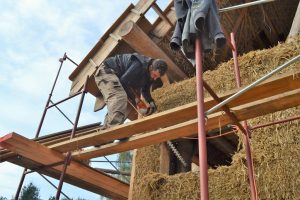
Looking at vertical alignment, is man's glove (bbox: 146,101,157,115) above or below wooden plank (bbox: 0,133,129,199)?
above

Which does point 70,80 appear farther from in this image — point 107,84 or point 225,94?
point 225,94

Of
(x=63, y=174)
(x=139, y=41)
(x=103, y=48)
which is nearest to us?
(x=63, y=174)

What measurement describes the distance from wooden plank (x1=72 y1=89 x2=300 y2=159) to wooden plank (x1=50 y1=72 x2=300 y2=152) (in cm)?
6

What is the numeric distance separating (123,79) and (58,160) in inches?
55.5

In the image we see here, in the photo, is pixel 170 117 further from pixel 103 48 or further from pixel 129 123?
pixel 103 48

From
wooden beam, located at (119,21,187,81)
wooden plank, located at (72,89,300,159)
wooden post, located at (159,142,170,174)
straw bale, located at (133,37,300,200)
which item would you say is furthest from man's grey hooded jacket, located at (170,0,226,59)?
wooden post, located at (159,142,170,174)

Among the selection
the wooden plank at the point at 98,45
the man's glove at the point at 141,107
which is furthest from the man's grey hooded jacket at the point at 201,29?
the wooden plank at the point at 98,45

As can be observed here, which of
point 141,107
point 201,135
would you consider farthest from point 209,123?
point 141,107

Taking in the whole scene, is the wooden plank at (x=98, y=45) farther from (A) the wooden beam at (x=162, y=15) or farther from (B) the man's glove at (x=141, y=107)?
(B) the man's glove at (x=141, y=107)

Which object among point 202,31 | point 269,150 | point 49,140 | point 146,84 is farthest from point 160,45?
point 202,31

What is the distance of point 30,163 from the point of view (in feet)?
17.7

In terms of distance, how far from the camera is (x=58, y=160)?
5.22m

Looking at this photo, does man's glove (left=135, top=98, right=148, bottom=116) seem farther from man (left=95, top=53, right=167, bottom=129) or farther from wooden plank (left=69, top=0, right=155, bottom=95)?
wooden plank (left=69, top=0, right=155, bottom=95)

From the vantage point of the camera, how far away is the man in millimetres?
5145
